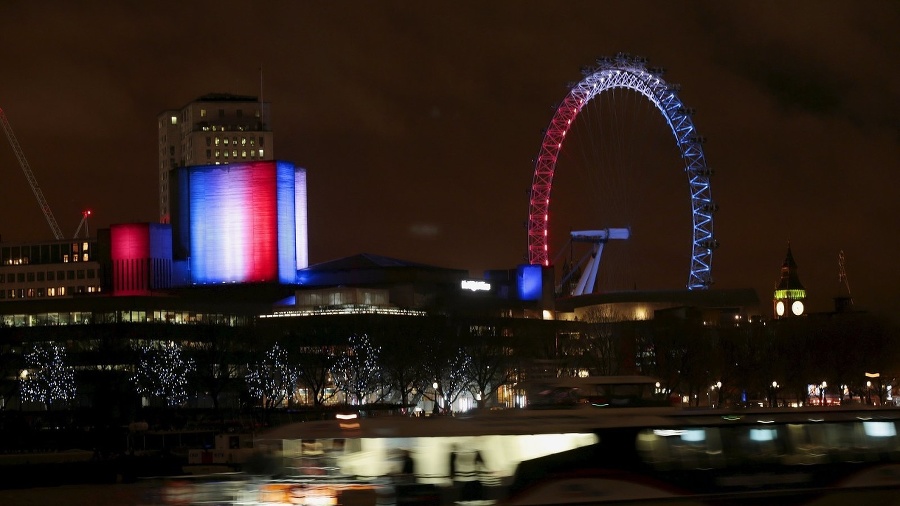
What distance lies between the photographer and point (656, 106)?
125 meters

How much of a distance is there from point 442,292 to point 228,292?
27.5m

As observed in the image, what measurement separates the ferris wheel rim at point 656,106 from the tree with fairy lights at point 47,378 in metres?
48.3

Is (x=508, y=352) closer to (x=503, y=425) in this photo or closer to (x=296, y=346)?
(x=296, y=346)

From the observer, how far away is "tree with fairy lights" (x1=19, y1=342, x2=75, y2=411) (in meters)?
116

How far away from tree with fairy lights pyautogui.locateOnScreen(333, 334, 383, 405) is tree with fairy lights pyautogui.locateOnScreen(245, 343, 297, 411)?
4075 mm

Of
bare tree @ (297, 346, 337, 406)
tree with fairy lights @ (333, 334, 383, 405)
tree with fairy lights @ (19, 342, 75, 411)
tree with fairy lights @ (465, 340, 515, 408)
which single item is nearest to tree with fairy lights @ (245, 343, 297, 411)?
bare tree @ (297, 346, 337, 406)

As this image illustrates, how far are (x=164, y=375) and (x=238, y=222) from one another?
220 ft

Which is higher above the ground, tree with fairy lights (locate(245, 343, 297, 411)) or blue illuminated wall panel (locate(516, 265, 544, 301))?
blue illuminated wall panel (locate(516, 265, 544, 301))

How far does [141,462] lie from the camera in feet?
218

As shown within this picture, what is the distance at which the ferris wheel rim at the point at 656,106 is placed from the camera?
4887 inches

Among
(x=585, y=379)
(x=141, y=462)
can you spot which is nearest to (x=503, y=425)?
(x=585, y=379)

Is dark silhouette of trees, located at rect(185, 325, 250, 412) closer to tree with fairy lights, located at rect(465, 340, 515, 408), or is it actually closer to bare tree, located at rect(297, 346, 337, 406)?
bare tree, located at rect(297, 346, 337, 406)

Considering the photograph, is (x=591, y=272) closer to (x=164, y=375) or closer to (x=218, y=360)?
(x=218, y=360)

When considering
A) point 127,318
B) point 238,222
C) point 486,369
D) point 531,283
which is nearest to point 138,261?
point 238,222
